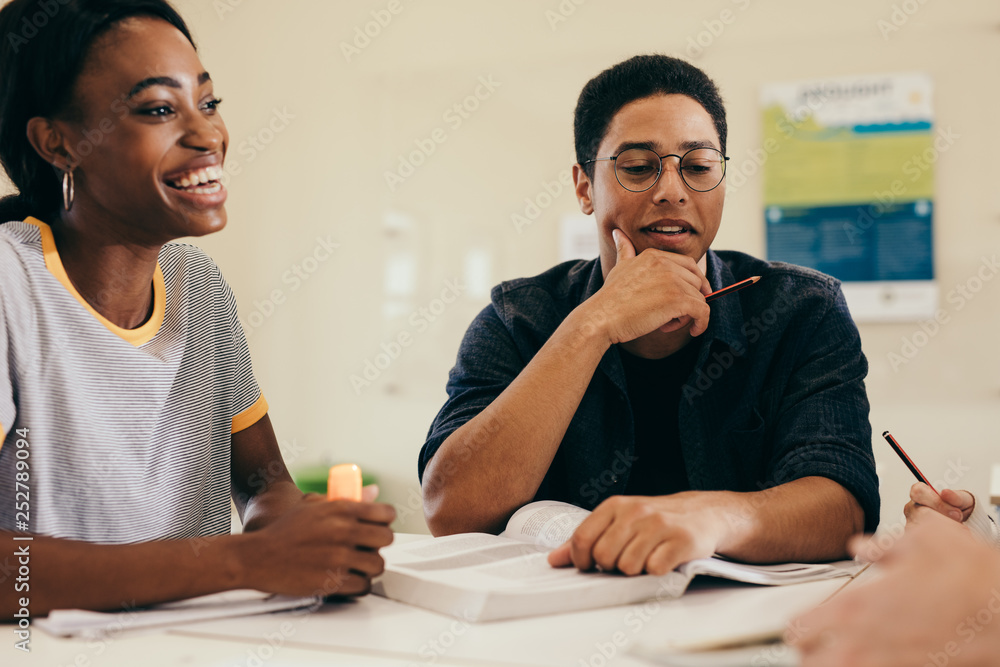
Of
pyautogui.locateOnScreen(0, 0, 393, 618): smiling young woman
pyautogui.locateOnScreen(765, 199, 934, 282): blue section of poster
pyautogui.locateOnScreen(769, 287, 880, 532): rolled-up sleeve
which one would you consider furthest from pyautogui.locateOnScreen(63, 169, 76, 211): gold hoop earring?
pyautogui.locateOnScreen(765, 199, 934, 282): blue section of poster

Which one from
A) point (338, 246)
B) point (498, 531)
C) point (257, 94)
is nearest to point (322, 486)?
point (338, 246)

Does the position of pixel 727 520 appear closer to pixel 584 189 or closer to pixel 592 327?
pixel 592 327

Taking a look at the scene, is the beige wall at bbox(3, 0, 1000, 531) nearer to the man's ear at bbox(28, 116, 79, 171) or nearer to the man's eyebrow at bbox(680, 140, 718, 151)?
the man's eyebrow at bbox(680, 140, 718, 151)

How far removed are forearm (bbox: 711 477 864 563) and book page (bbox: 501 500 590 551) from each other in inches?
7.2

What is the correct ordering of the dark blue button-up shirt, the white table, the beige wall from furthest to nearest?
the beige wall < the dark blue button-up shirt < the white table

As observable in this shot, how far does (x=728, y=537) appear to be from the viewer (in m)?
0.99

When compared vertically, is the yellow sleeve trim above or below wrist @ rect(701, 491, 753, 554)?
above

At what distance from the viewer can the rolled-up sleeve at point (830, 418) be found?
1.17 m

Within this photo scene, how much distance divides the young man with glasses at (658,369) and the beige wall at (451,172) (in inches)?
56.1

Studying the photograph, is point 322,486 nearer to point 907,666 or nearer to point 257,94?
point 257,94

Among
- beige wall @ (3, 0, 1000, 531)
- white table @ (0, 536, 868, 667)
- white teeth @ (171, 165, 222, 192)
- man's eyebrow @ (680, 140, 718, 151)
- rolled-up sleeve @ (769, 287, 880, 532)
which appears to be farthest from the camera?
beige wall @ (3, 0, 1000, 531)

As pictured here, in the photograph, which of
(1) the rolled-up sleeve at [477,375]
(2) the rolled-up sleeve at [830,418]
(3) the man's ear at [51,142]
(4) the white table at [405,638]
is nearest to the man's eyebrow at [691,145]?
(2) the rolled-up sleeve at [830,418]

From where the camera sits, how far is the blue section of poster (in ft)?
8.90

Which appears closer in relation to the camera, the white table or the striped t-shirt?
the white table
